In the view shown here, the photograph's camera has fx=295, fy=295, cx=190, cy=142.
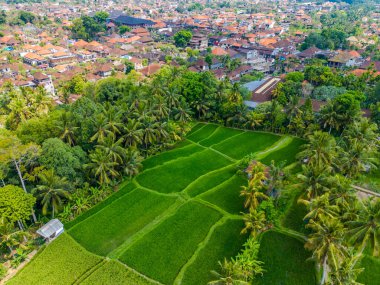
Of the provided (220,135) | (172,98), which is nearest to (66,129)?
(172,98)

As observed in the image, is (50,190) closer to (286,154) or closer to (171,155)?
(171,155)

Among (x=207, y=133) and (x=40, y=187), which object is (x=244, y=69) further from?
(x=40, y=187)

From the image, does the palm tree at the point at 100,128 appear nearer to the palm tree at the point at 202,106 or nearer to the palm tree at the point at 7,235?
the palm tree at the point at 7,235

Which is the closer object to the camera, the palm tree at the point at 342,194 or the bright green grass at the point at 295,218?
the palm tree at the point at 342,194

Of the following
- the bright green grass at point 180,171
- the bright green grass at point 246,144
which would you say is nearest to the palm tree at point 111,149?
the bright green grass at point 180,171

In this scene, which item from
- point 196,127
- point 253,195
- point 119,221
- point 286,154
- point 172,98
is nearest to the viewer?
point 253,195

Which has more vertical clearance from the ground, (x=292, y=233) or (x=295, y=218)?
(x=295, y=218)

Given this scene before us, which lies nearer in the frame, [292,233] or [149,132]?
[292,233]

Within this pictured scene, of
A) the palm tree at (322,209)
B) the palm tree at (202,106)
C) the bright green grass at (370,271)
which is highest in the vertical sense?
the palm tree at (322,209)
